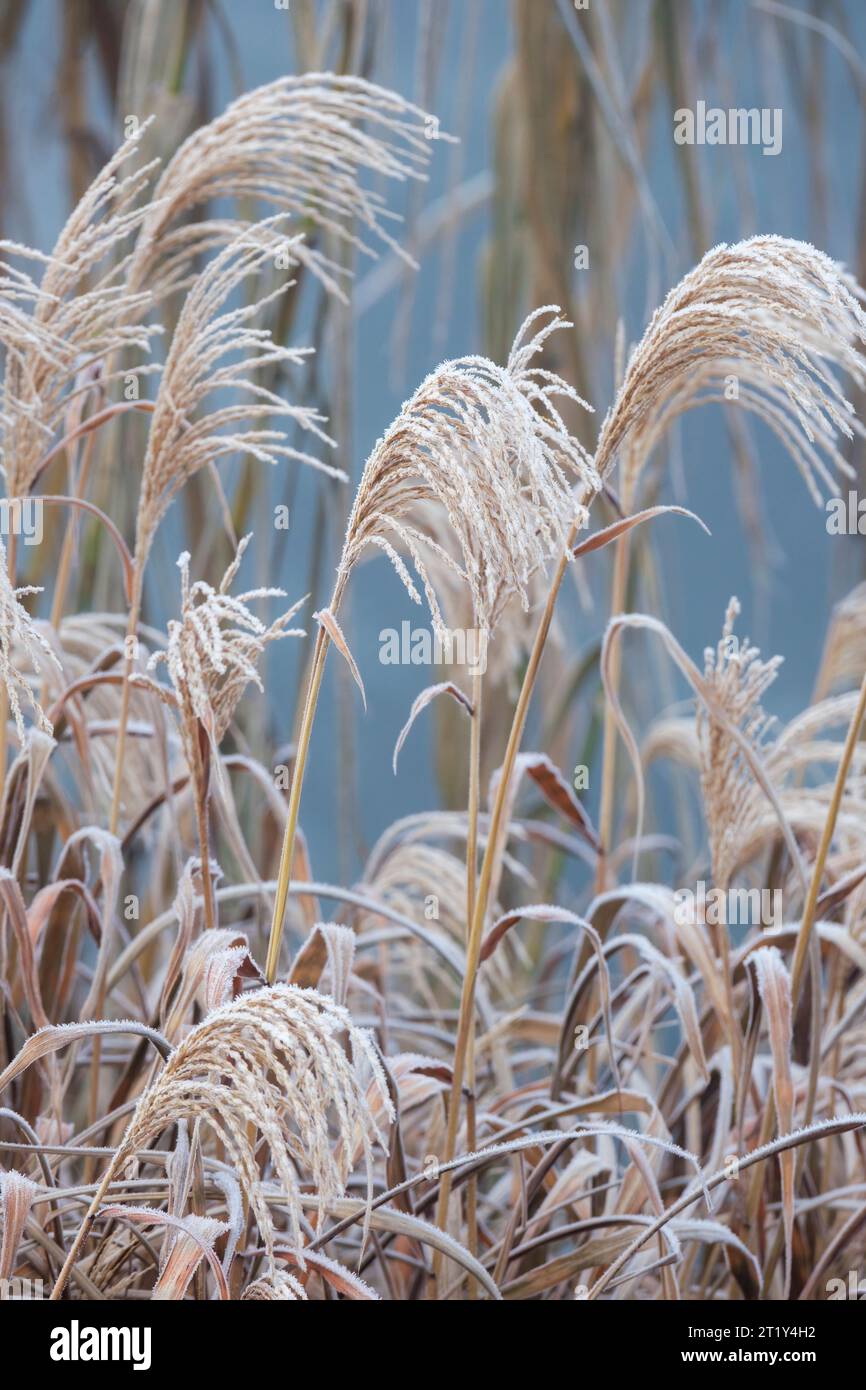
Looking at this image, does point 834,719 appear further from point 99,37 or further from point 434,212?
point 434,212

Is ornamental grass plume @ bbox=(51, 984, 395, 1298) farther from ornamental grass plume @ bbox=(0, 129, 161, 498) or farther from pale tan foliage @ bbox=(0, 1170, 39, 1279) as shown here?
ornamental grass plume @ bbox=(0, 129, 161, 498)

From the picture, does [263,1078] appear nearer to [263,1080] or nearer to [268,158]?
[263,1080]

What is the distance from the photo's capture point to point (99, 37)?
168 cm

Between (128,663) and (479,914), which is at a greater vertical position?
(128,663)

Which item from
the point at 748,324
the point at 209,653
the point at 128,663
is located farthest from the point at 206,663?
the point at 748,324

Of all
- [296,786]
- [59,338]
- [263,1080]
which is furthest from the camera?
[59,338]

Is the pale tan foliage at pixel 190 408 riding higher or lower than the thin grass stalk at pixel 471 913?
higher

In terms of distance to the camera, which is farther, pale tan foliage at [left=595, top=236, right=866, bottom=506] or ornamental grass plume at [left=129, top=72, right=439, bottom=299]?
ornamental grass plume at [left=129, top=72, right=439, bottom=299]

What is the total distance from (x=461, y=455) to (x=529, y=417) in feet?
0.11

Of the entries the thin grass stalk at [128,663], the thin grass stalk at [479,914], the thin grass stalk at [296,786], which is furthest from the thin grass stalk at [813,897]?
the thin grass stalk at [128,663]

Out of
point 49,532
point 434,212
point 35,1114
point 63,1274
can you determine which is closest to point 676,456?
point 49,532

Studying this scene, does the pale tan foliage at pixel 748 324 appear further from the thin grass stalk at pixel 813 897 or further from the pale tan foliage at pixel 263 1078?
the pale tan foliage at pixel 263 1078

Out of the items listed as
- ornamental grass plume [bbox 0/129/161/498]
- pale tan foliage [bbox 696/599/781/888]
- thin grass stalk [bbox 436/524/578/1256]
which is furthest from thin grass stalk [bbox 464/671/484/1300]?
ornamental grass plume [bbox 0/129/161/498]

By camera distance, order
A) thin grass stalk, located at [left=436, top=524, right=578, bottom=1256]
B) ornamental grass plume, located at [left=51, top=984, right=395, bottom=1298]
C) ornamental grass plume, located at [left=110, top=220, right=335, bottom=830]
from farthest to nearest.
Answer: ornamental grass plume, located at [left=110, top=220, right=335, bottom=830]
thin grass stalk, located at [left=436, top=524, right=578, bottom=1256]
ornamental grass plume, located at [left=51, top=984, right=395, bottom=1298]
